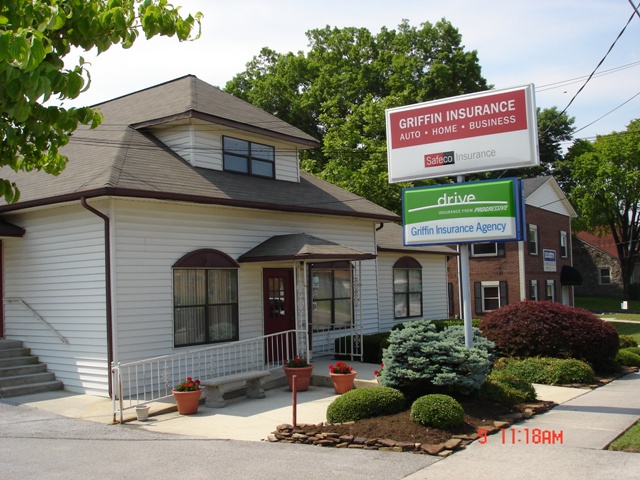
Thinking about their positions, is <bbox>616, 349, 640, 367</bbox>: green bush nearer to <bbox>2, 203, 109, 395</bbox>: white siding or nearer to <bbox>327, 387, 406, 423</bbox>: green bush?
<bbox>327, 387, 406, 423</bbox>: green bush

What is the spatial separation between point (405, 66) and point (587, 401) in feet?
104

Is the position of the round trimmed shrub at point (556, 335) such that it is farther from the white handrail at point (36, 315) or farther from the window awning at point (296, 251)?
the white handrail at point (36, 315)

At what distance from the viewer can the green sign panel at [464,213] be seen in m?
11.6

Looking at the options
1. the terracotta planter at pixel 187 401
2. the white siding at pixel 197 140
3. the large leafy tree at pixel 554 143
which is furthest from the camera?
the large leafy tree at pixel 554 143

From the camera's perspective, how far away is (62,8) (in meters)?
5.59

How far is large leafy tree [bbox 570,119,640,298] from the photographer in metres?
48.3

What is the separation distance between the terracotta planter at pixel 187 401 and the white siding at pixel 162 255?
202 cm

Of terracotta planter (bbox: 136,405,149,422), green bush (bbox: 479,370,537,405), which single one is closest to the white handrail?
terracotta planter (bbox: 136,405,149,422)

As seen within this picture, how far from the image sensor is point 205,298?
14.9 metres

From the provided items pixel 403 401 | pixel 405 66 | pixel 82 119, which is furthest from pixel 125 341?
pixel 405 66

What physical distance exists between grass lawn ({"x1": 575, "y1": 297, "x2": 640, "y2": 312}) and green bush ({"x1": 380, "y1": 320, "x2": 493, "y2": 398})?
135 ft

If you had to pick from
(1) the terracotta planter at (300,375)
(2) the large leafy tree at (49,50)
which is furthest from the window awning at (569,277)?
(2) the large leafy tree at (49,50)

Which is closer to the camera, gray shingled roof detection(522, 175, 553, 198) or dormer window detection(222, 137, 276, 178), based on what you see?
dormer window detection(222, 137, 276, 178)

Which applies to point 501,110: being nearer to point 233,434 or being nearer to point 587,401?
point 587,401
